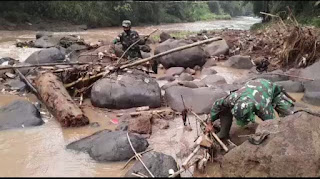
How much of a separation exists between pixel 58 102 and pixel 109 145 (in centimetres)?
201

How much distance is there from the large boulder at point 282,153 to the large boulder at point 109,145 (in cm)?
157

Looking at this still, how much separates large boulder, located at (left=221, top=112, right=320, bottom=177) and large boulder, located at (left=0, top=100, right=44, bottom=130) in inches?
147

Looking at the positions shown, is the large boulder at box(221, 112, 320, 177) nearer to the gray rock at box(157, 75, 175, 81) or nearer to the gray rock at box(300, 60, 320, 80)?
the gray rock at box(300, 60, 320, 80)

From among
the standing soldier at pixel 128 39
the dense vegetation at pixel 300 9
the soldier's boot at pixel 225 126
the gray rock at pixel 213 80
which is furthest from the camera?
the dense vegetation at pixel 300 9

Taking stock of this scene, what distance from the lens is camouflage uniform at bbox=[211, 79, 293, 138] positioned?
4688mm

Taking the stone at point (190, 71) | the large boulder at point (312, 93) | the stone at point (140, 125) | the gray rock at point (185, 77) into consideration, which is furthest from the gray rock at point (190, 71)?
the stone at point (140, 125)

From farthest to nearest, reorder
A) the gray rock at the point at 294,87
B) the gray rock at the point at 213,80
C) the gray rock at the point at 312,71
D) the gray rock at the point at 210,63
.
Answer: the gray rock at the point at 210,63 < the gray rock at the point at 213,80 < the gray rock at the point at 312,71 < the gray rock at the point at 294,87

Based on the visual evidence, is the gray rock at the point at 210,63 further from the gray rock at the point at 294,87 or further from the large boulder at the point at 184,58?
the gray rock at the point at 294,87

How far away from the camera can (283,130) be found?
165 inches

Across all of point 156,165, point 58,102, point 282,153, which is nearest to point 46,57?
point 58,102

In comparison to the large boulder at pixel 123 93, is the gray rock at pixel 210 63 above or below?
below

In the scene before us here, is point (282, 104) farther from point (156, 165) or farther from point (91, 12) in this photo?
point (91, 12)

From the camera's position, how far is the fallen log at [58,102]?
6.60 metres

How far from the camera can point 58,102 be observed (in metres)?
6.97
